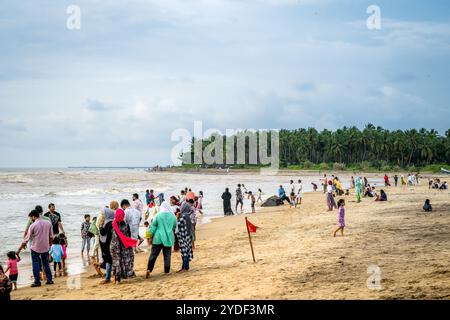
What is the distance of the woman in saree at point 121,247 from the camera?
9617 mm

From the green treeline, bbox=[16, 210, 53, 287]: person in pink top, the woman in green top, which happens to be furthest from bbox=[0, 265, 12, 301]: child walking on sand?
the green treeline

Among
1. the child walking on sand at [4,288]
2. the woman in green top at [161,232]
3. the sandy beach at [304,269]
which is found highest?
the woman in green top at [161,232]

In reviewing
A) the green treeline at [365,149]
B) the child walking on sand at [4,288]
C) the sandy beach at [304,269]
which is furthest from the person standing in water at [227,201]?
the green treeline at [365,149]

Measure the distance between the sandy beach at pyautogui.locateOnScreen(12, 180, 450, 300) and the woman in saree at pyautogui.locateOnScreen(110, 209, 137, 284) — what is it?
0.89 ft

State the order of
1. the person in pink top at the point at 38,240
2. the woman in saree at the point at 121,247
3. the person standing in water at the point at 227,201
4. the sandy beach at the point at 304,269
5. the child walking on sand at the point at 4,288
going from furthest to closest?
the person standing in water at the point at 227,201 → the person in pink top at the point at 38,240 → the woman in saree at the point at 121,247 → the sandy beach at the point at 304,269 → the child walking on sand at the point at 4,288

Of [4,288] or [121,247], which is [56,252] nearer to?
[121,247]

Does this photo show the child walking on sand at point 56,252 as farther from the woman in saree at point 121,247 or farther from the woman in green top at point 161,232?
the woman in green top at point 161,232

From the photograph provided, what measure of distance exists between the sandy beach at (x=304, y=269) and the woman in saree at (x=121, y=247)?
0.27m

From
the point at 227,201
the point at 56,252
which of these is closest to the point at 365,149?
the point at 227,201

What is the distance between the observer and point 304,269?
32.6 feet

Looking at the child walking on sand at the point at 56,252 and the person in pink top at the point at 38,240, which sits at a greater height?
the person in pink top at the point at 38,240
